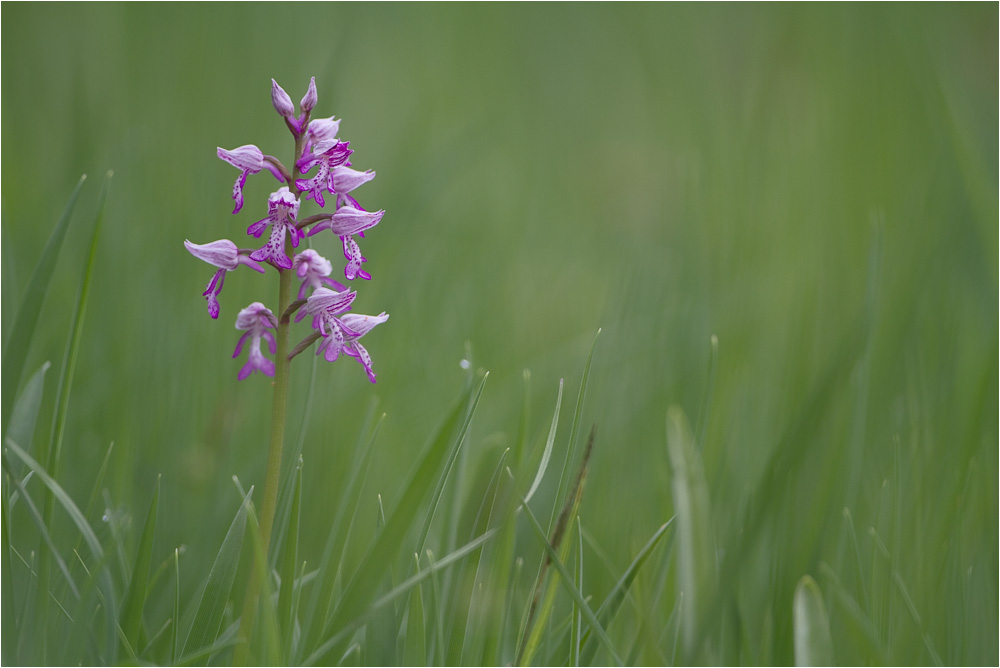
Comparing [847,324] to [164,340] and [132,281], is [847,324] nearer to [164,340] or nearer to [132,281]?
[164,340]

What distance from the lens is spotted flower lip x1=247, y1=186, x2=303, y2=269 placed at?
3.79 feet

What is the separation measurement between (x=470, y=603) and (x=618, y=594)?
0.24m

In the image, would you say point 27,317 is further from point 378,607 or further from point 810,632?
point 810,632

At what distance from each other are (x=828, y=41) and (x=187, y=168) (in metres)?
3.33

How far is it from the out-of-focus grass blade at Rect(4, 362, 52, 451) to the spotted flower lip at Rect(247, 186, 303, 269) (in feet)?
1.73

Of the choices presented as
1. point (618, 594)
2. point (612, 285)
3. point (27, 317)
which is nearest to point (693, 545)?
point (618, 594)

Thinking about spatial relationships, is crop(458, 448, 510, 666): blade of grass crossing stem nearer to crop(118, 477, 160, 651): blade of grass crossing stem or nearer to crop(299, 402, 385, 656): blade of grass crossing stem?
crop(299, 402, 385, 656): blade of grass crossing stem

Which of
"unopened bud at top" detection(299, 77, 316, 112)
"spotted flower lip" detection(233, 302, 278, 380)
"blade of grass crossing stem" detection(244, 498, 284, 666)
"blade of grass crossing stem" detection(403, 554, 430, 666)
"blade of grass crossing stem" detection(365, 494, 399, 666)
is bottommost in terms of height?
"blade of grass crossing stem" detection(365, 494, 399, 666)

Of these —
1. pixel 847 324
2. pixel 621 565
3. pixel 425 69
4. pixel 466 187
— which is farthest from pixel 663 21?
pixel 621 565

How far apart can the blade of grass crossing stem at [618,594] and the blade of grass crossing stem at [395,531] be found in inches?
14.4

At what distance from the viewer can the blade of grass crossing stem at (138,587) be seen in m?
1.21

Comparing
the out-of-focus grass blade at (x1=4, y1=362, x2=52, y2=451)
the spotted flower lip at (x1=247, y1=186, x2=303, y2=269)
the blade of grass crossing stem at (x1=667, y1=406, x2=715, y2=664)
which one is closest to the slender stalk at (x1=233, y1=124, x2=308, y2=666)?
the spotted flower lip at (x1=247, y1=186, x2=303, y2=269)

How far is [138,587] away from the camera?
4.10 ft

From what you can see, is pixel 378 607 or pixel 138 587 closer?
pixel 378 607
